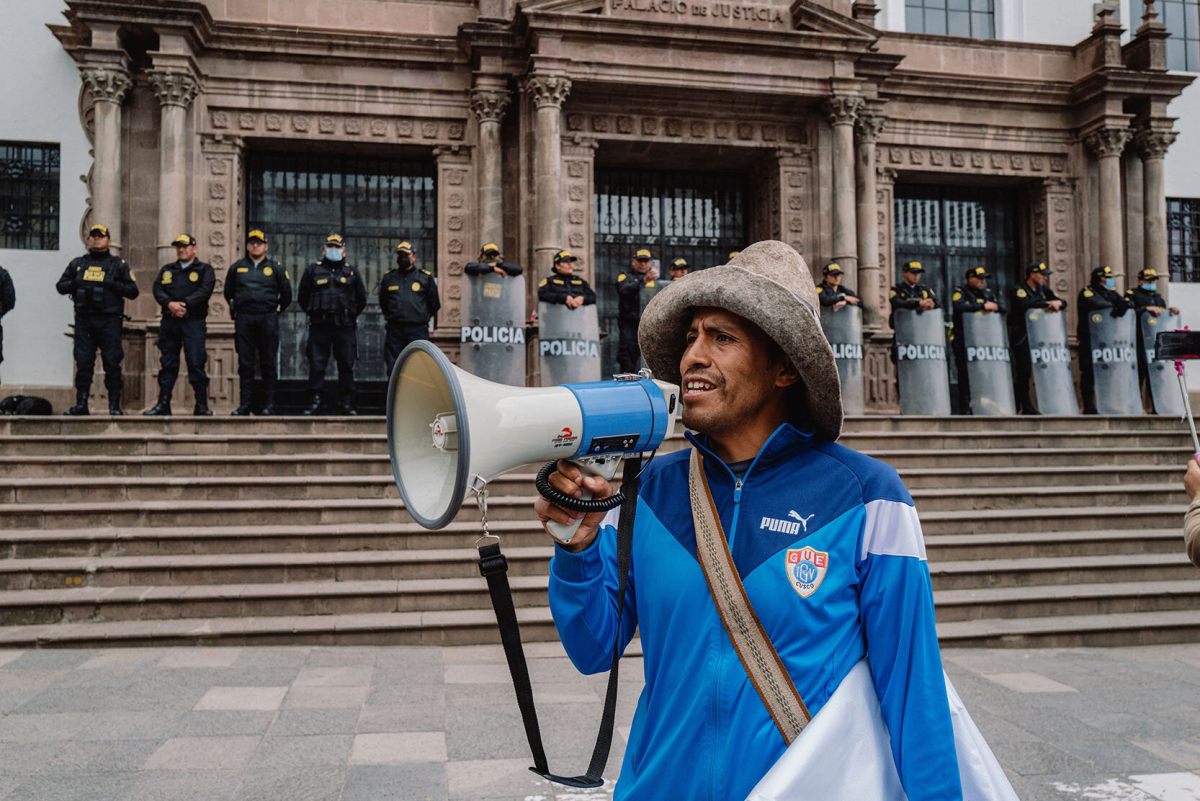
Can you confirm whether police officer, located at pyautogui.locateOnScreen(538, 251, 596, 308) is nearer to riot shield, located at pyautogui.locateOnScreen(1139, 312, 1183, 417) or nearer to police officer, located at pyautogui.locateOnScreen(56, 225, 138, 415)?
police officer, located at pyautogui.locateOnScreen(56, 225, 138, 415)

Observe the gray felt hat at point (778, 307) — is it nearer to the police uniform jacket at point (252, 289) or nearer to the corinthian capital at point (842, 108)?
the police uniform jacket at point (252, 289)

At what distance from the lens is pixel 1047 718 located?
5023 mm

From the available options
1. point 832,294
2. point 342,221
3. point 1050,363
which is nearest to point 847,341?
point 832,294

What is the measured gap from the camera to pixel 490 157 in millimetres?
13727

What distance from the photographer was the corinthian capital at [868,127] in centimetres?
1495

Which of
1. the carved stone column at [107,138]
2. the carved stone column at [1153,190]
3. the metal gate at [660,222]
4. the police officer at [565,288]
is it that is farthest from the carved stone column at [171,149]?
the carved stone column at [1153,190]

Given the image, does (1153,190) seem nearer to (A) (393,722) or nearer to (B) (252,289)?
(B) (252,289)

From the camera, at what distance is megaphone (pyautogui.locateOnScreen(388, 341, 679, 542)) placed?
1685 mm

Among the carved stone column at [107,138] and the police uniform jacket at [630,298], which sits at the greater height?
the carved stone column at [107,138]

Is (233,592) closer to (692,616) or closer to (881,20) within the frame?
(692,616)

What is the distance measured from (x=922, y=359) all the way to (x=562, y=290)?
5055mm

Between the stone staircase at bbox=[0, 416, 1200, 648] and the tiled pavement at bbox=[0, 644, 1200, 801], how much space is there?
0.42 metres

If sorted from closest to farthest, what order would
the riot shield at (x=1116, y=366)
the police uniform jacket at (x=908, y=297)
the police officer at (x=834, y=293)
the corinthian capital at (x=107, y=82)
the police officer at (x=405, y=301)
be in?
the police officer at (x=405, y=301) < the police officer at (x=834, y=293) < the police uniform jacket at (x=908, y=297) < the riot shield at (x=1116, y=366) < the corinthian capital at (x=107, y=82)

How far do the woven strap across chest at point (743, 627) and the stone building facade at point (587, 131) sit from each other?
11.4 metres
